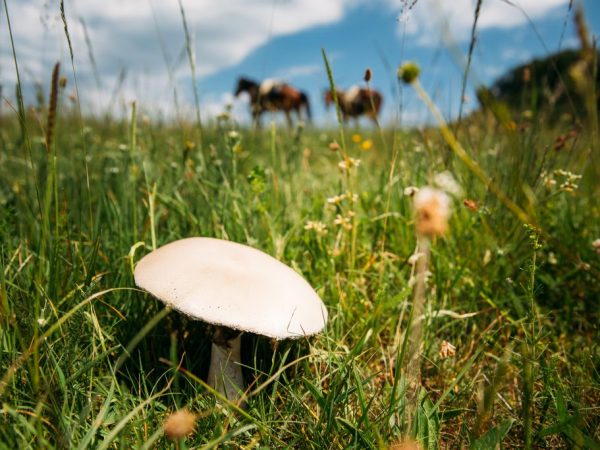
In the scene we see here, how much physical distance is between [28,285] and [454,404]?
1.43 meters

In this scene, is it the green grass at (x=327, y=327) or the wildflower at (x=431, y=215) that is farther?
the green grass at (x=327, y=327)

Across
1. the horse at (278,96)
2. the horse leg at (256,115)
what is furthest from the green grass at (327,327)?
the horse at (278,96)

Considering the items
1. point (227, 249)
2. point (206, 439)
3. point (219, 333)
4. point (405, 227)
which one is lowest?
point (206, 439)

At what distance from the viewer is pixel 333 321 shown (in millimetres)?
1482

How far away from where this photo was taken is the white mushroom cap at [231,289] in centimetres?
101

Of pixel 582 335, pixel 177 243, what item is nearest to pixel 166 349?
pixel 177 243

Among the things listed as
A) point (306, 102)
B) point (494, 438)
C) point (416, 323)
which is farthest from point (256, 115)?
point (306, 102)

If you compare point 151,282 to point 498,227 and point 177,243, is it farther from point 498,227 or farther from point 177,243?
point 498,227

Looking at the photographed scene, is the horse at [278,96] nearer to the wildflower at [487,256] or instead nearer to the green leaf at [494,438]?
the wildflower at [487,256]

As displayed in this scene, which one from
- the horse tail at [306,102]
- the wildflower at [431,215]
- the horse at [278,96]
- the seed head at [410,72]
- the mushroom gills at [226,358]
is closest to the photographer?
the wildflower at [431,215]

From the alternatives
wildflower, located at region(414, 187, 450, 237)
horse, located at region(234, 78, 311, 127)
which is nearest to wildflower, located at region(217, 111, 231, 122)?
wildflower, located at region(414, 187, 450, 237)

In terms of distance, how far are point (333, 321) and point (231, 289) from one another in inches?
21.8

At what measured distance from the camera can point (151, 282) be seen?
3.51 ft

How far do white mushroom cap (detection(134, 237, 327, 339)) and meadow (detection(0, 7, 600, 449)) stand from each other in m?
0.14
